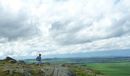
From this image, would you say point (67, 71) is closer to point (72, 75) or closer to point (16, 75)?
point (72, 75)

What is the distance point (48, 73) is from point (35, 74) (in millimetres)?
4538

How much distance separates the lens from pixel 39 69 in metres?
102

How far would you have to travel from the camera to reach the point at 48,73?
Answer: 323 ft

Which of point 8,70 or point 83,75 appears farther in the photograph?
point 83,75

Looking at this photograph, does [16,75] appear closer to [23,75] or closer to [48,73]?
[23,75]

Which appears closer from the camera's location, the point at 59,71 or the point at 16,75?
the point at 16,75

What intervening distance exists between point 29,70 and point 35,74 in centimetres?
277

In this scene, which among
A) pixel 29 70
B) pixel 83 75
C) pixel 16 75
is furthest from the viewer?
pixel 83 75

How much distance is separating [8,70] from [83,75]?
60969 millimetres

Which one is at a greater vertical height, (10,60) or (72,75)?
(10,60)

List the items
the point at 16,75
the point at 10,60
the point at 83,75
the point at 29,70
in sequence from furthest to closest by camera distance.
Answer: the point at 83,75 → the point at 10,60 → the point at 29,70 → the point at 16,75

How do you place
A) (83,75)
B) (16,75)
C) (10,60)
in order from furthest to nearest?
(83,75)
(10,60)
(16,75)

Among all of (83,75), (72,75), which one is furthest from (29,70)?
(83,75)

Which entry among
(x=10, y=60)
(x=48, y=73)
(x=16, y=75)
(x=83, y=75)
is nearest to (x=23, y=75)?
(x=16, y=75)
